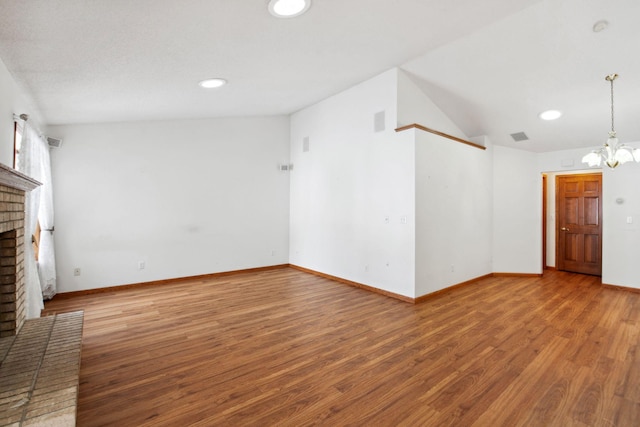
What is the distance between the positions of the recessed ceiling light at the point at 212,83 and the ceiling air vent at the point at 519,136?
4825mm

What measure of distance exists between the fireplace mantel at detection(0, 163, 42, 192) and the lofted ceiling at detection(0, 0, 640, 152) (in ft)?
2.96

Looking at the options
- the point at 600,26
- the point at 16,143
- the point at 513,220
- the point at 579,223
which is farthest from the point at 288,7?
the point at 579,223

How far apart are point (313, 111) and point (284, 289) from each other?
331 cm

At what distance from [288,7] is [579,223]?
22.6ft

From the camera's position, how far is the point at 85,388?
2.24 m

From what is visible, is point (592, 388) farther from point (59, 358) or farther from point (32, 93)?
point (32, 93)

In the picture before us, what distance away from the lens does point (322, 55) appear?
344 centimetres

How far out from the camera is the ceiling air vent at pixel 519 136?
538 centimetres

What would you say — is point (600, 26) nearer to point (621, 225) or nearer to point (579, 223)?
point (621, 225)

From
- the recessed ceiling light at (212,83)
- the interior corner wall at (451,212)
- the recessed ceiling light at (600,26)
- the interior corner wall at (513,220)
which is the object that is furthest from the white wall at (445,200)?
the recessed ceiling light at (212,83)

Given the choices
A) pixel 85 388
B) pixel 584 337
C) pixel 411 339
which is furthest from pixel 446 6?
pixel 85 388

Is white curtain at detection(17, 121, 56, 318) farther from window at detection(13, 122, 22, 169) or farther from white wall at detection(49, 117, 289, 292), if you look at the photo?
white wall at detection(49, 117, 289, 292)

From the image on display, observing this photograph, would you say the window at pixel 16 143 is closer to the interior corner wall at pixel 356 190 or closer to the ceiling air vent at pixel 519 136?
the interior corner wall at pixel 356 190

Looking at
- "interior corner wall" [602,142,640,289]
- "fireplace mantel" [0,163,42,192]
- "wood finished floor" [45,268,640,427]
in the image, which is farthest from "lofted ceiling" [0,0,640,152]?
"wood finished floor" [45,268,640,427]
